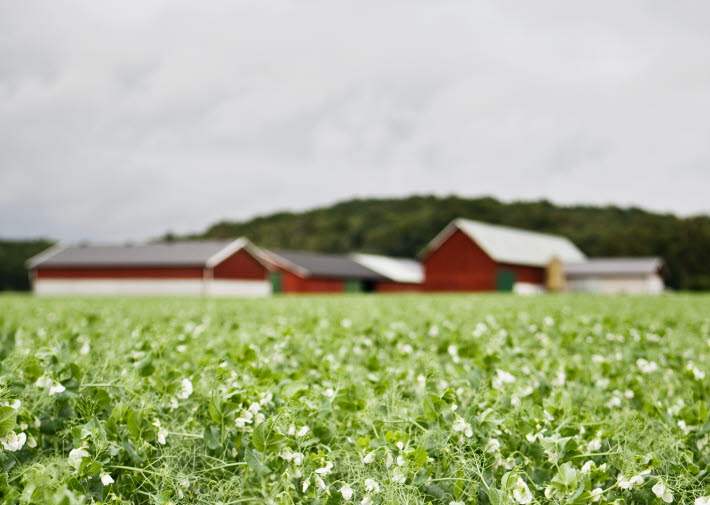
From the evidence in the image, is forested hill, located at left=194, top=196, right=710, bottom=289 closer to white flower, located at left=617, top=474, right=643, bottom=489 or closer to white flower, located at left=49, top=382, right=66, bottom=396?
white flower, located at left=617, top=474, right=643, bottom=489

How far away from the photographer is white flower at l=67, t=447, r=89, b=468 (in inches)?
105

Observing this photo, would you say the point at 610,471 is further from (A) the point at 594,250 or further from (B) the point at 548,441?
(A) the point at 594,250

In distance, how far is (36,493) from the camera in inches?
92.7

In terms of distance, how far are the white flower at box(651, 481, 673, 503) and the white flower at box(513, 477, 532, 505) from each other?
63 centimetres

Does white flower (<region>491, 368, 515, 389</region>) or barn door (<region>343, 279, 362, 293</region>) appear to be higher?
white flower (<region>491, 368, 515, 389</region>)

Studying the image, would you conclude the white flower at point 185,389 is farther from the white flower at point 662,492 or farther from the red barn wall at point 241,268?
the red barn wall at point 241,268

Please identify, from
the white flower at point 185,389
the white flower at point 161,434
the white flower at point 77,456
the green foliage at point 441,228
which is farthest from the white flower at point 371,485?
the green foliage at point 441,228

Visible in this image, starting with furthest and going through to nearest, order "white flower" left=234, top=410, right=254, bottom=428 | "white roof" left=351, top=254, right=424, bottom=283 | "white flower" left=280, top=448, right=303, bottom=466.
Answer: "white roof" left=351, top=254, right=424, bottom=283 → "white flower" left=234, top=410, right=254, bottom=428 → "white flower" left=280, top=448, right=303, bottom=466

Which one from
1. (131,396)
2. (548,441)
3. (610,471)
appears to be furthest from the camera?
(131,396)

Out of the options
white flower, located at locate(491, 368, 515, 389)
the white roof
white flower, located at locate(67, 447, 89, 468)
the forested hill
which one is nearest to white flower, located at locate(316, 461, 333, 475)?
white flower, located at locate(67, 447, 89, 468)

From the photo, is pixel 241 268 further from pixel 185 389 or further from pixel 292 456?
pixel 292 456

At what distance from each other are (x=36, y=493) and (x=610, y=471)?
2826 mm

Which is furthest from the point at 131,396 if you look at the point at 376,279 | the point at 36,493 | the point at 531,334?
the point at 376,279

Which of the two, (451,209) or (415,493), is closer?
(415,493)
